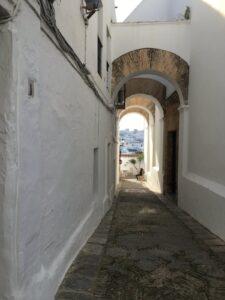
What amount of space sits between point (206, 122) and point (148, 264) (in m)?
4.14

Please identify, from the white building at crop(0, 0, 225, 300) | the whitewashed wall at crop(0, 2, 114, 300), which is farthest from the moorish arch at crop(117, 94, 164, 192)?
the whitewashed wall at crop(0, 2, 114, 300)

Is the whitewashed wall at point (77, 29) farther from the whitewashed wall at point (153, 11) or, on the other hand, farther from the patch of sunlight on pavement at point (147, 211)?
the whitewashed wall at point (153, 11)

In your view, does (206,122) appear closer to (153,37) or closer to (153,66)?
(153,66)

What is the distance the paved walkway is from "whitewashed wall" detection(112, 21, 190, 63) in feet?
18.0

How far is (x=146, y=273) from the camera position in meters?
4.73

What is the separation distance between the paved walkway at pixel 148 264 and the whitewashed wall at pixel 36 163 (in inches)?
13.9

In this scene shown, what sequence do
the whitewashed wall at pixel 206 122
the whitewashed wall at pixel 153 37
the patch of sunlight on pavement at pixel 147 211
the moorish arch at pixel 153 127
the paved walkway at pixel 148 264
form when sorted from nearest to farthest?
the paved walkway at pixel 148 264, the whitewashed wall at pixel 206 122, the patch of sunlight on pavement at pixel 147 211, the whitewashed wall at pixel 153 37, the moorish arch at pixel 153 127

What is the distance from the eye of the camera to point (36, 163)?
3.02 meters

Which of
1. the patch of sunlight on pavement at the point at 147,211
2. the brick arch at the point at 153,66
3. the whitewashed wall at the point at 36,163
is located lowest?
the patch of sunlight on pavement at the point at 147,211

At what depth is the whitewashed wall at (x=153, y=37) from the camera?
1059 centimetres

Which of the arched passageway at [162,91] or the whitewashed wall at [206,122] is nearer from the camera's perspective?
the whitewashed wall at [206,122]

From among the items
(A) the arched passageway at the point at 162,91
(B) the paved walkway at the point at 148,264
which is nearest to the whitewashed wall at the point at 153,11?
(A) the arched passageway at the point at 162,91

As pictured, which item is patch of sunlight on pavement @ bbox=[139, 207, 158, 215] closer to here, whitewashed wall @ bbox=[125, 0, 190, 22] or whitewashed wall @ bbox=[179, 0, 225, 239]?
whitewashed wall @ bbox=[179, 0, 225, 239]

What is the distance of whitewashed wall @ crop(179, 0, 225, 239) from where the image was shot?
6.94 meters
